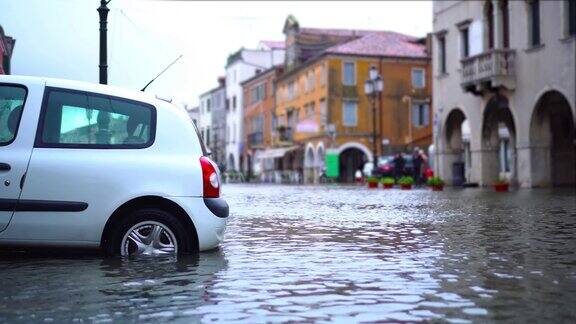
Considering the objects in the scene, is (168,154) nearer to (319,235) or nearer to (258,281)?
(258,281)

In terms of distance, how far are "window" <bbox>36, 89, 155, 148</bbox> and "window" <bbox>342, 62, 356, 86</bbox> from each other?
53.4 meters

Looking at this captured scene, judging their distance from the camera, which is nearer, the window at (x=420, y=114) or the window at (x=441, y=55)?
the window at (x=441, y=55)

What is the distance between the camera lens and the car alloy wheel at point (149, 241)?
23.7 feet

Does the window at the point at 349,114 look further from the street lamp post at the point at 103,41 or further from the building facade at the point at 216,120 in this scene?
the street lamp post at the point at 103,41

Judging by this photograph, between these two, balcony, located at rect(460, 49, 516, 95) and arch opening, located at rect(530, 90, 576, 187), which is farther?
balcony, located at rect(460, 49, 516, 95)

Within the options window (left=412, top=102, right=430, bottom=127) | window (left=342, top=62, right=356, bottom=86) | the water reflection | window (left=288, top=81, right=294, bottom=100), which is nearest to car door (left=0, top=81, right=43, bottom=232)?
the water reflection

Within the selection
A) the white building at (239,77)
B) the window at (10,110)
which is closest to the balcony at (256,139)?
the white building at (239,77)

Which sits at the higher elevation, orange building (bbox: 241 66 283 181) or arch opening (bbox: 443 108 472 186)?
orange building (bbox: 241 66 283 181)

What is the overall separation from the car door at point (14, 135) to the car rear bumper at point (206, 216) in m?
1.37

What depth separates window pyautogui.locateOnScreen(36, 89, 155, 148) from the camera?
7.09 meters

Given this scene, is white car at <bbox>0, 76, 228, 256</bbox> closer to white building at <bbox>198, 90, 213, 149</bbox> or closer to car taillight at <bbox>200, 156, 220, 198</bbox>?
car taillight at <bbox>200, 156, 220, 198</bbox>

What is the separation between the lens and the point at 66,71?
10.1 meters

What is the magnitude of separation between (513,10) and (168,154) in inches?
1075

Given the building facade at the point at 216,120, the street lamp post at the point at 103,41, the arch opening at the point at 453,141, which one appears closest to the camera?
the street lamp post at the point at 103,41
